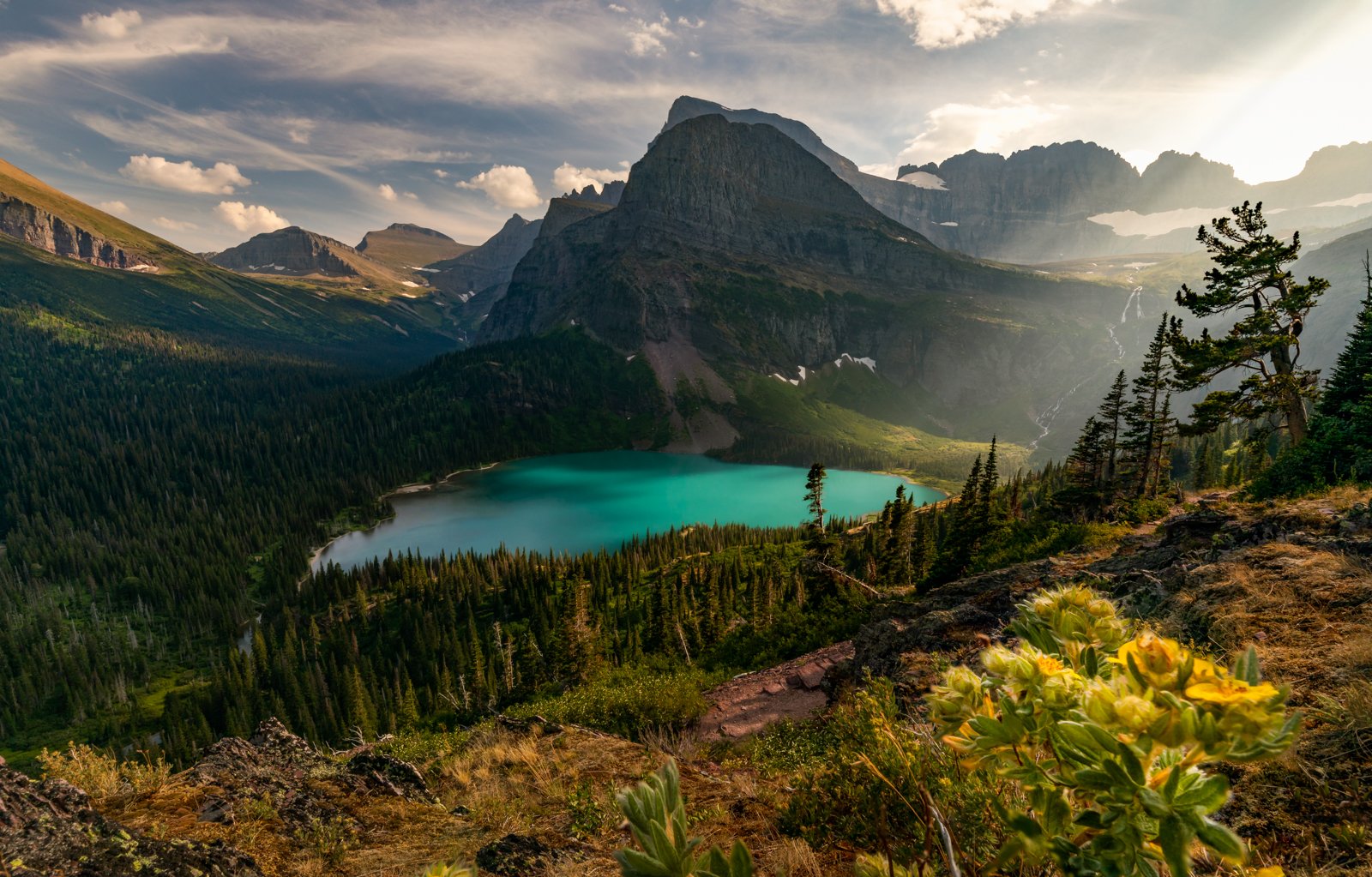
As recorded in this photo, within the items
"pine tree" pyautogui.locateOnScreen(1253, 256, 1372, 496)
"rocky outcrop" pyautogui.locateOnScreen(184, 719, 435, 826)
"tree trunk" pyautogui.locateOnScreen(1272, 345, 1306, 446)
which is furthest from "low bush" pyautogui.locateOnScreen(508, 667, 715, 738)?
"tree trunk" pyautogui.locateOnScreen(1272, 345, 1306, 446)

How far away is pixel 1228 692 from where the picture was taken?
1.37m

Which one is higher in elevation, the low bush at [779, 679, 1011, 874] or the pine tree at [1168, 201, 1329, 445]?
the pine tree at [1168, 201, 1329, 445]

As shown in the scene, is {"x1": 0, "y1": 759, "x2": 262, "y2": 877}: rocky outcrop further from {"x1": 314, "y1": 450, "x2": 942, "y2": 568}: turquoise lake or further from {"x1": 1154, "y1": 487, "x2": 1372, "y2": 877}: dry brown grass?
{"x1": 314, "y1": 450, "x2": 942, "y2": 568}: turquoise lake

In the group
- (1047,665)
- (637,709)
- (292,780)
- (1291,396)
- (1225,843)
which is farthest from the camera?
(1291,396)

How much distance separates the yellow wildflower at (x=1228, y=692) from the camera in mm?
1318

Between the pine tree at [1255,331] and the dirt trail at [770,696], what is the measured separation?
614 inches

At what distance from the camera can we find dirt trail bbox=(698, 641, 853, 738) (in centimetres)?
1567

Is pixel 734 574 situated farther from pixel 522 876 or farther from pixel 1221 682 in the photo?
pixel 1221 682

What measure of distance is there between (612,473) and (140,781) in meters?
164

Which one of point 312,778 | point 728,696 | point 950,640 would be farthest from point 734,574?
point 312,778

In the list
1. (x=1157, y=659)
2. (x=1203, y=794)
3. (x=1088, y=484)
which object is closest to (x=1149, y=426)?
(x=1088, y=484)

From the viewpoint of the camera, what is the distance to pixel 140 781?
818 cm

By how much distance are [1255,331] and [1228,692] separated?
24505 mm

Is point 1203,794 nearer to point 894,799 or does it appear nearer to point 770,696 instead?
point 894,799
